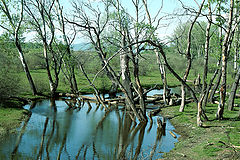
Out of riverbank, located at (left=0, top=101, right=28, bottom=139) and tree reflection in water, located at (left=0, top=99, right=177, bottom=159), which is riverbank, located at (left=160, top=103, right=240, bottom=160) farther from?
riverbank, located at (left=0, top=101, right=28, bottom=139)

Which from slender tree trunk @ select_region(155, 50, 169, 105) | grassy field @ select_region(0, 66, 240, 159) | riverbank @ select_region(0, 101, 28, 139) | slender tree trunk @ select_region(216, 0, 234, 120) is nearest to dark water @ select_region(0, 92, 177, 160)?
riverbank @ select_region(0, 101, 28, 139)

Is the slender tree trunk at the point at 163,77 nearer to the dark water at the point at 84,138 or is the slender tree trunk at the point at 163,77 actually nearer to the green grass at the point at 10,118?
the dark water at the point at 84,138

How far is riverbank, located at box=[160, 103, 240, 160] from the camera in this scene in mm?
9219

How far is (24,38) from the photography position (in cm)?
2519

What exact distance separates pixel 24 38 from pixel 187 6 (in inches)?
683

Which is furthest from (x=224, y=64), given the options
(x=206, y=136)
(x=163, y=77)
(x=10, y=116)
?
(x=10, y=116)

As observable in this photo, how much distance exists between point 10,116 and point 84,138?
5.26 metres

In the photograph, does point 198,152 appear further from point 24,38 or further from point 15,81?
point 24,38

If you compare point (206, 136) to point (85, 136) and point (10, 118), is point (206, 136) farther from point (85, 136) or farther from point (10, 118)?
point (10, 118)

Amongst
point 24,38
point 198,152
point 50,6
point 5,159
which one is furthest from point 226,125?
point 24,38

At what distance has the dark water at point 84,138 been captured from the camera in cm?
1090

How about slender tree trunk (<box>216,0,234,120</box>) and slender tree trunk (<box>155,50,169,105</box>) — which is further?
slender tree trunk (<box>155,50,169,105</box>)

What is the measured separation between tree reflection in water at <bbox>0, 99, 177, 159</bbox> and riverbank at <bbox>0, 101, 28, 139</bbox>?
17.1 inches

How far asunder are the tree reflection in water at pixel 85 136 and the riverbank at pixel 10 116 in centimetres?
43
